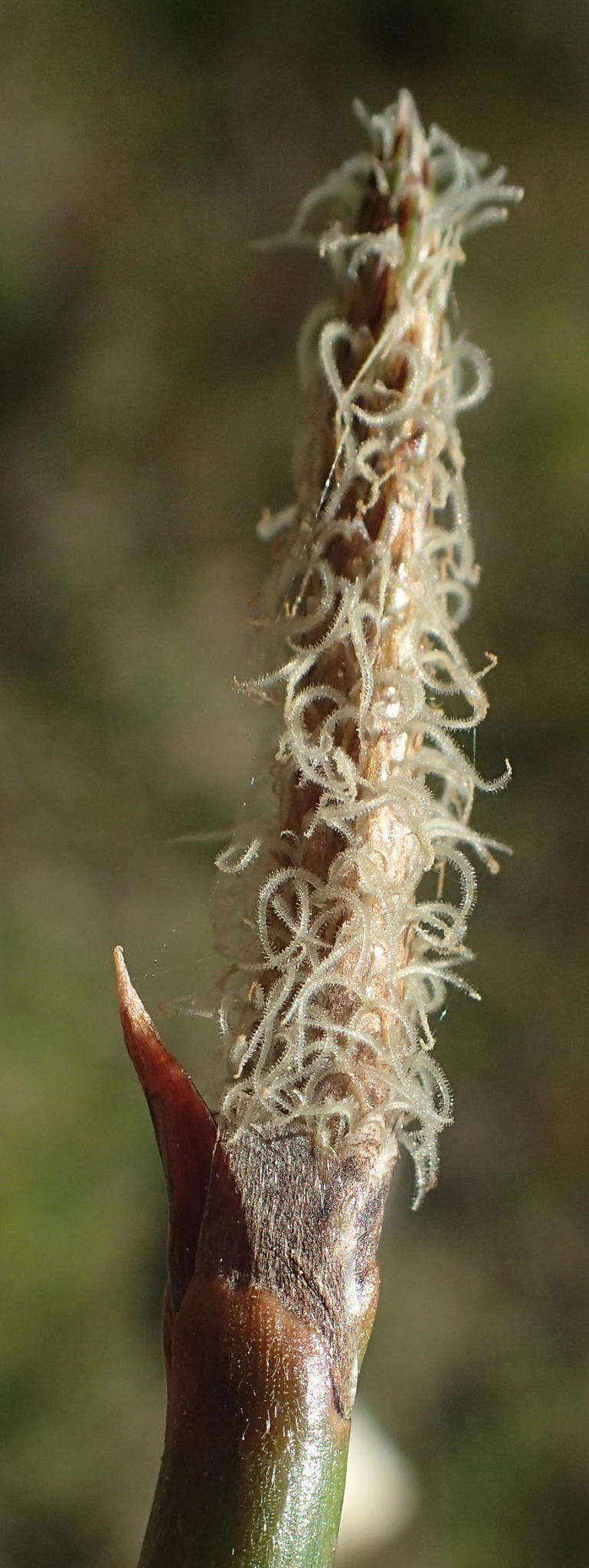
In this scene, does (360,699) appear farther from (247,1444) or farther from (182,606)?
(182,606)

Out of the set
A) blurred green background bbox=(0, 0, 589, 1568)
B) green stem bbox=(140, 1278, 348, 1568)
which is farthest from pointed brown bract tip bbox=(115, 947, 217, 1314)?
blurred green background bbox=(0, 0, 589, 1568)

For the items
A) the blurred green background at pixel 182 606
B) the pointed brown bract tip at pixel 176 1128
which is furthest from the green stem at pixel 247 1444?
the blurred green background at pixel 182 606

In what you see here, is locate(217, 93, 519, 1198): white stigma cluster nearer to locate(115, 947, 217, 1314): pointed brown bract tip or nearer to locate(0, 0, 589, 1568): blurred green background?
locate(115, 947, 217, 1314): pointed brown bract tip

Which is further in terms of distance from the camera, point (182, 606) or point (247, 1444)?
point (182, 606)

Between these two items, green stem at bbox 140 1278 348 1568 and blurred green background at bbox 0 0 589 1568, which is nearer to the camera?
green stem at bbox 140 1278 348 1568

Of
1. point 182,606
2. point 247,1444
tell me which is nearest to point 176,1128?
point 247,1444

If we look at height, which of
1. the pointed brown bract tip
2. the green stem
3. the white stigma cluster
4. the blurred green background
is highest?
the blurred green background

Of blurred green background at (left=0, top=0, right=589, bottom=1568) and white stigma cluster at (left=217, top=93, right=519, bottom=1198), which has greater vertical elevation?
blurred green background at (left=0, top=0, right=589, bottom=1568)
